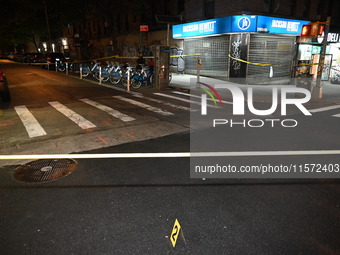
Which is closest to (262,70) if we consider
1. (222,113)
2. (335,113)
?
(335,113)

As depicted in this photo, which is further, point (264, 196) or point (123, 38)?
point (123, 38)

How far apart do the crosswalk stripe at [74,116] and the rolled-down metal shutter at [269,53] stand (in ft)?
42.4

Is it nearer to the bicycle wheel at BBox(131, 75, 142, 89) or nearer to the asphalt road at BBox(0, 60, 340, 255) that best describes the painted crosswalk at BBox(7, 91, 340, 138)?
the bicycle wheel at BBox(131, 75, 142, 89)

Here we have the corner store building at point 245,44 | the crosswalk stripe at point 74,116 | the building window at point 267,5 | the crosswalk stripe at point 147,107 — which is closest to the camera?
the crosswalk stripe at point 74,116


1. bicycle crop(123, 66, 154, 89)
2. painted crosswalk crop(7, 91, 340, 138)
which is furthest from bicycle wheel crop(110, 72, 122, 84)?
painted crosswalk crop(7, 91, 340, 138)

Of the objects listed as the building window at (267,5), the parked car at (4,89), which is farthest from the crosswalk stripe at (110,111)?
the building window at (267,5)

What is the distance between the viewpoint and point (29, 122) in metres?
7.80

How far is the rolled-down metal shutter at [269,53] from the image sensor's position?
681 inches

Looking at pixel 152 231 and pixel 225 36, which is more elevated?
pixel 225 36

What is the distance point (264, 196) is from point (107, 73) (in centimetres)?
1517

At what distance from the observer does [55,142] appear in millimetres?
6102

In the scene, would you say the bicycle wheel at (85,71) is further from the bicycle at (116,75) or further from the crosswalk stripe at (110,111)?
the crosswalk stripe at (110,111)

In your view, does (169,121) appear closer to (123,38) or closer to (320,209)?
(320,209)

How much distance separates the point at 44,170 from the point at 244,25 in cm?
1587
